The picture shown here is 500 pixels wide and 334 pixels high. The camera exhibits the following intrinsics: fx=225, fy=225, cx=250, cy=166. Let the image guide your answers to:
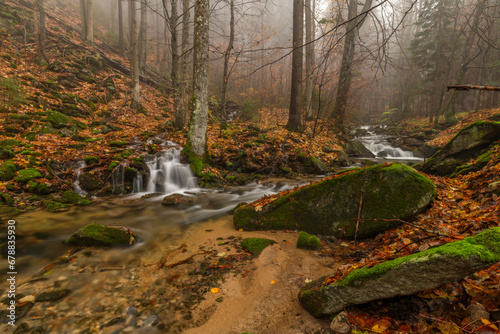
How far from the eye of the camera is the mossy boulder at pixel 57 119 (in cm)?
955

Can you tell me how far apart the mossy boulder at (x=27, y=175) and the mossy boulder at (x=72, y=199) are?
1.08 metres

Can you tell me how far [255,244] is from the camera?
4070 millimetres

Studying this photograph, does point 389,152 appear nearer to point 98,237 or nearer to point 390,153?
point 390,153

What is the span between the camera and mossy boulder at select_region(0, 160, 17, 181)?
6.39m

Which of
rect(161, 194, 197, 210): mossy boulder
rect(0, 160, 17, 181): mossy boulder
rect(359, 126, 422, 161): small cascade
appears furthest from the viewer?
rect(359, 126, 422, 161): small cascade

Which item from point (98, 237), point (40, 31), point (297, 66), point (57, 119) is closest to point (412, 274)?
point (98, 237)

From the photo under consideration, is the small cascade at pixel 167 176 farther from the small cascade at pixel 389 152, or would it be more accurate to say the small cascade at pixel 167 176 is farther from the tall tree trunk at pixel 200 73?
the small cascade at pixel 389 152

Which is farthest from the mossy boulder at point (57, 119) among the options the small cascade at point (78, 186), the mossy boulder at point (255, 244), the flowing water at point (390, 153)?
the flowing water at point (390, 153)

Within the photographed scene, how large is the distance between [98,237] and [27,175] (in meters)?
4.40

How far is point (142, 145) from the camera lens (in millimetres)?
9922

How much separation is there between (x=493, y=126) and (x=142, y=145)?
1169 cm

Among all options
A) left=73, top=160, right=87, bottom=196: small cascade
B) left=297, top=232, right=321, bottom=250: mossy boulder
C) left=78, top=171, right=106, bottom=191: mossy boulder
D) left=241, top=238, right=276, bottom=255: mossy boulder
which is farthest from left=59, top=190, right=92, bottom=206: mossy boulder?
left=297, top=232, right=321, bottom=250: mossy boulder

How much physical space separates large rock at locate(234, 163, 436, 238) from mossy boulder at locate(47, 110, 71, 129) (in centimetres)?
958

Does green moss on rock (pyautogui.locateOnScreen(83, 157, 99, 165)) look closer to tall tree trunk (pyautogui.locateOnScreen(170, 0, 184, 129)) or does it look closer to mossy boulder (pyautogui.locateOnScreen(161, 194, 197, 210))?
mossy boulder (pyautogui.locateOnScreen(161, 194, 197, 210))
